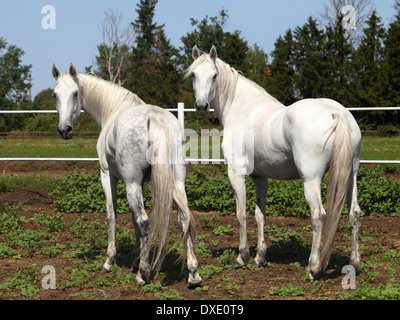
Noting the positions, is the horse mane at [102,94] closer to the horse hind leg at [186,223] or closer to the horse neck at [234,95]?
the horse neck at [234,95]

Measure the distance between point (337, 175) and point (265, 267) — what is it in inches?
58.3

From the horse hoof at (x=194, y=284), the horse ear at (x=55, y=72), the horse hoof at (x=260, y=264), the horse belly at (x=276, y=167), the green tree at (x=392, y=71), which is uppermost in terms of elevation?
the green tree at (x=392, y=71)

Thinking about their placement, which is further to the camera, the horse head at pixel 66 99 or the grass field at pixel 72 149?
the grass field at pixel 72 149

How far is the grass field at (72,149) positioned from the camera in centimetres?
1593

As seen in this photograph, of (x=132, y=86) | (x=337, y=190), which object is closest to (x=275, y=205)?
(x=337, y=190)

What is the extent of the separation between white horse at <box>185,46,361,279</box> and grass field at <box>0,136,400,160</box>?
9.47 m

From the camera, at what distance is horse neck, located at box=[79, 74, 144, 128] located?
558cm

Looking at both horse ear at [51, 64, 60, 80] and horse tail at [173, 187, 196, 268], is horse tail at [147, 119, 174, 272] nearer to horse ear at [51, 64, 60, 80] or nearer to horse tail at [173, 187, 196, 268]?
horse tail at [173, 187, 196, 268]

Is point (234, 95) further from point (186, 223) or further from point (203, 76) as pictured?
point (186, 223)

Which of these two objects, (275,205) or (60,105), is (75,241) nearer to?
(60,105)

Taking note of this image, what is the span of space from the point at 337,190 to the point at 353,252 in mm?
749

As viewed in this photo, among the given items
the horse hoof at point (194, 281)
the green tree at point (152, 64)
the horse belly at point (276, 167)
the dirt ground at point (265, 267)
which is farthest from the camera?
the green tree at point (152, 64)

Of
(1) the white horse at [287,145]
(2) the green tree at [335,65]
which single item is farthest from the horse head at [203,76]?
(2) the green tree at [335,65]

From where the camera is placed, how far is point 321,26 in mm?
35219
